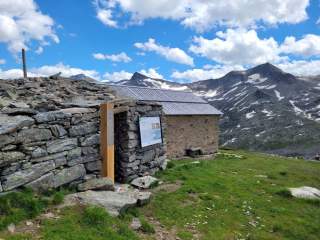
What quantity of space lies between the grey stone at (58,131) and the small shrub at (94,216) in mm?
2677

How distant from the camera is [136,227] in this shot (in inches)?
367

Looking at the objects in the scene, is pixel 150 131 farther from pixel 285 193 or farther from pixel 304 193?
pixel 304 193

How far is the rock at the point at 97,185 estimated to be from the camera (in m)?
11.0

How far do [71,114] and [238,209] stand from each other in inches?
264

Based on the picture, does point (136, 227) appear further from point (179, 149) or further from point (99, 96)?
point (179, 149)

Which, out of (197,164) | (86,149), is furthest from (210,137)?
(86,149)

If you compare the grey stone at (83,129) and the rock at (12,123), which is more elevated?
the rock at (12,123)

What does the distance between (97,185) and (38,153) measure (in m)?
2.32

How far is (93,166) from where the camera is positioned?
12.1 m

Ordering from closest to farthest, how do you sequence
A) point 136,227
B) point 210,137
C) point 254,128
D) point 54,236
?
point 54,236
point 136,227
point 210,137
point 254,128

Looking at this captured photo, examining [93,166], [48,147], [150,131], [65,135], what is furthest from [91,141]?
[150,131]

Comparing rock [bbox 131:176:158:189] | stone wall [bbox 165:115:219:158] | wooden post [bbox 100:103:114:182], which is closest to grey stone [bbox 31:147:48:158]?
wooden post [bbox 100:103:114:182]

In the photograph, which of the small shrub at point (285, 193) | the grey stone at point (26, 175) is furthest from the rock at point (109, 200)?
the small shrub at point (285, 193)

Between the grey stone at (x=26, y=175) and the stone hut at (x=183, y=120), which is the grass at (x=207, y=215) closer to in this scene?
the grey stone at (x=26, y=175)
